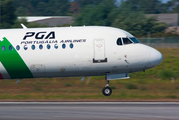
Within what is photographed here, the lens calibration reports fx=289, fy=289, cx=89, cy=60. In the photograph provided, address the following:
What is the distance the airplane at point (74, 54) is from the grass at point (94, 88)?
1.89m

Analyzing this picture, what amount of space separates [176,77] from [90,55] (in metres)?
13.2

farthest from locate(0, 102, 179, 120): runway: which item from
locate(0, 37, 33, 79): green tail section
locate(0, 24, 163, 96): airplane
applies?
locate(0, 24, 163, 96): airplane

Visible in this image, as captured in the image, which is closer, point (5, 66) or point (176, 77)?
point (5, 66)

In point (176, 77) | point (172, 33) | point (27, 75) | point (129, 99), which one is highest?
point (27, 75)

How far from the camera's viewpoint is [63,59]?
712 inches

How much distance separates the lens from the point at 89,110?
1474 centimetres

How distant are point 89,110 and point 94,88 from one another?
26.6ft

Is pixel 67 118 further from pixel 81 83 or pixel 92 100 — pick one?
pixel 81 83

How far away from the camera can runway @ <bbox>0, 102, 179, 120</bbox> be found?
1330 cm

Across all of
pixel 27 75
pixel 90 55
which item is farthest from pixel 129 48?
pixel 27 75

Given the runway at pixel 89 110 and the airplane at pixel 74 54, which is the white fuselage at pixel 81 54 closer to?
the airplane at pixel 74 54

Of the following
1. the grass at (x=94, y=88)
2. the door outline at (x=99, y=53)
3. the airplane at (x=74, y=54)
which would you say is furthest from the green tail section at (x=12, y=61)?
the door outline at (x=99, y=53)

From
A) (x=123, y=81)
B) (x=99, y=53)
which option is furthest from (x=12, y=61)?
(x=123, y=81)

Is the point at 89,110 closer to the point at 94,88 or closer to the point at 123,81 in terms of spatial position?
the point at 94,88
